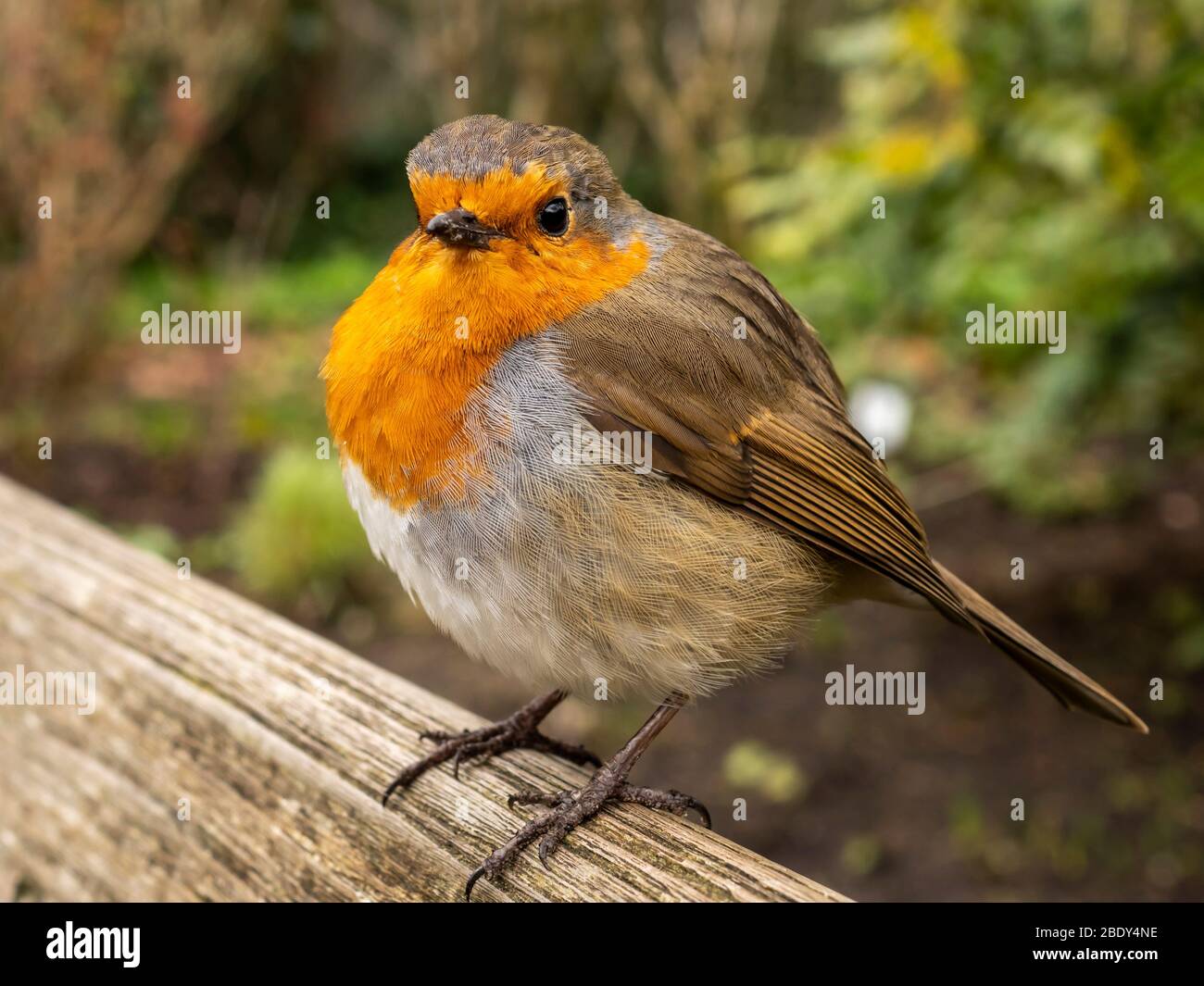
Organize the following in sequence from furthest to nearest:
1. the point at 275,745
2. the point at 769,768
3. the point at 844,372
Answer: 1. the point at 844,372
2. the point at 769,768
3. the point at 275,745

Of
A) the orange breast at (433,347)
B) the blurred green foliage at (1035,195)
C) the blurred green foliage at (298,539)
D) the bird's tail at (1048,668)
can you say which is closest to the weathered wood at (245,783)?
the orange breast at (433,347)

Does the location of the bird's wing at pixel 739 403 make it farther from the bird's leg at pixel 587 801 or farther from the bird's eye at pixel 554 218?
the bird's leg at pixel 587 801

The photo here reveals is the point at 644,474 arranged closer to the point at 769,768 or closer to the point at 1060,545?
the point at 769,768

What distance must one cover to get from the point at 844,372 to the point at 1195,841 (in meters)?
3.07

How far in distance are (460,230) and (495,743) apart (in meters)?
0.84

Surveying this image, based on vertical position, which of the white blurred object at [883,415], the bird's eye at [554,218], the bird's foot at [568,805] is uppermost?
the white blurred object at [883,415]

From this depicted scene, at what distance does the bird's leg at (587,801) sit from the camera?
1.66 m

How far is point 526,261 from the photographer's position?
6.57 feet

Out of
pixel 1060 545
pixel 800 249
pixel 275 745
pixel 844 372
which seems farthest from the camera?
pixel 844 372

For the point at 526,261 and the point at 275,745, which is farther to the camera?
the point at 526,261

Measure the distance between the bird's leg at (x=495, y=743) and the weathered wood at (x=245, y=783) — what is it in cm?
2

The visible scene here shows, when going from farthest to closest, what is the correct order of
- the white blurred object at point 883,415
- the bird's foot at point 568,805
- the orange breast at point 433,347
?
the white blurred object at point 883,415 → the orange breast at point 433,347 → the bird's foot at point 568,805

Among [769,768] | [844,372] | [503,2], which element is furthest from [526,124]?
[503,2]

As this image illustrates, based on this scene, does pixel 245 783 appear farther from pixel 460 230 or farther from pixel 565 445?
pixel 460 230
